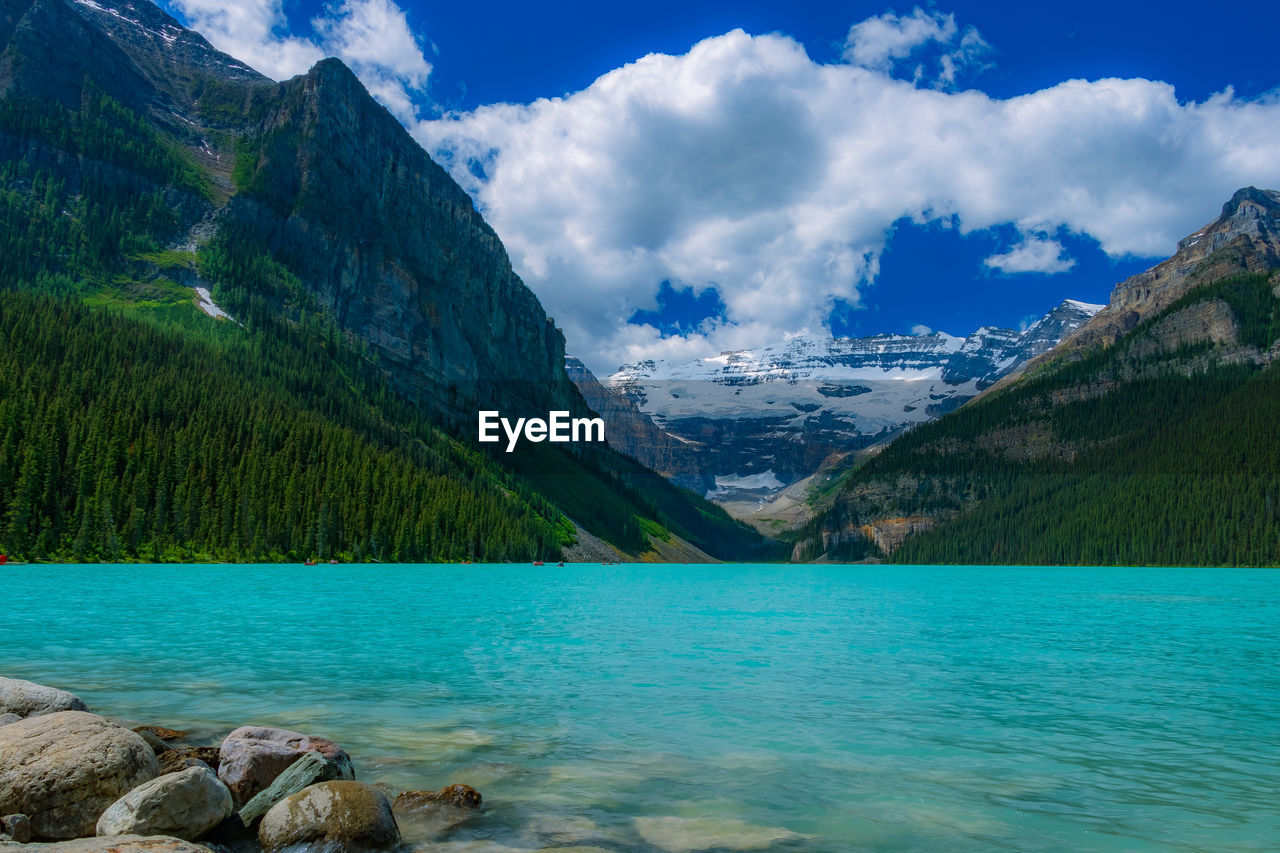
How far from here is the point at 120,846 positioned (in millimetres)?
10375

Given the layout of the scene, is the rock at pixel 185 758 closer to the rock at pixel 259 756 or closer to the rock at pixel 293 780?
the rock at pixel 259 756

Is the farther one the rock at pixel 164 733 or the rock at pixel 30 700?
the rock at pixel 164 733

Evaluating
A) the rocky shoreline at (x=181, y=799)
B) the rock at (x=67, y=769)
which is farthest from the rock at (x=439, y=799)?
the rock at (x=67, y=769)

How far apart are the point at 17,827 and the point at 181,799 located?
2410 mm

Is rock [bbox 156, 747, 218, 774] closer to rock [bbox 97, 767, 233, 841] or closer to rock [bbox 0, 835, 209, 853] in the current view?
rock [bbox 97, 767, 233, 841]

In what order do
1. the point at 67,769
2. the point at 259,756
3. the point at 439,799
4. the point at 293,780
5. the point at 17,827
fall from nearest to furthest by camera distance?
the point at 17,827
the point at 67,769
the point at 293,780
the point at 259,756
the point at 439,799

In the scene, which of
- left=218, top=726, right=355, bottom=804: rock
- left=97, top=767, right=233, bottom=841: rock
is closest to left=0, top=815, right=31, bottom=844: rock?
left=97, top=767, right=233, bottom=841: rock

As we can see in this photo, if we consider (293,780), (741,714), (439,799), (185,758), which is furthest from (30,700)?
(741,714)

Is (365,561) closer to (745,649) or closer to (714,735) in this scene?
(745,649)

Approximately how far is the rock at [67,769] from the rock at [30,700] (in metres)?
4.67

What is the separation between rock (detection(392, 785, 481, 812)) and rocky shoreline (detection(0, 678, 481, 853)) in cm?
2

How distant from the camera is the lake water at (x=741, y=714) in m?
15.3

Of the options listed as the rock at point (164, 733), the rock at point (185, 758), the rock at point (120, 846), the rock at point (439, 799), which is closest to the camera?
the rock at point (120, 846)

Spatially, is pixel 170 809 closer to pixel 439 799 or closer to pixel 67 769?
pixel 67 769
